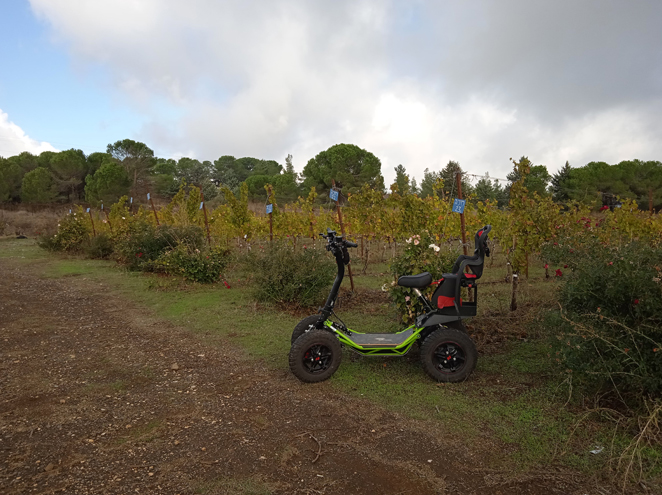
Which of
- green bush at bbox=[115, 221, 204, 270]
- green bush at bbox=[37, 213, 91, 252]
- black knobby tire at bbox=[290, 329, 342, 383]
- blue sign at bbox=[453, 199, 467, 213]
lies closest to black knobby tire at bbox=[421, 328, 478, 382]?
black knobby tire at bbox=[290, 329, 342, 383]

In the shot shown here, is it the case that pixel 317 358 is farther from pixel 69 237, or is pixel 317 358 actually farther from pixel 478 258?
pixel 69 237

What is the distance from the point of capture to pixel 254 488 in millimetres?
2691

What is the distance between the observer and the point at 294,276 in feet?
24.4

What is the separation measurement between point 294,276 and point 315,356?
324 centimetres

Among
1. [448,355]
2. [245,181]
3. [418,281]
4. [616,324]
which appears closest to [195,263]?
[418,281]

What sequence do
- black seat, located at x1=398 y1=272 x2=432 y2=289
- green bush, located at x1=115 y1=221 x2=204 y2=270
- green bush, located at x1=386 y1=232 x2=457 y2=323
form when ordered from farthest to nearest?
green bush, located at x1=115 y1=221 x2=204 y2=270 < green bush, located at x1=386 y1=232 x2=457 y2=323 < black seat, located at x1=398 y1=272 x2=432 y2=289

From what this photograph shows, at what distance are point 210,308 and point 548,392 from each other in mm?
5642

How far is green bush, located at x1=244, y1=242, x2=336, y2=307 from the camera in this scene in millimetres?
7418

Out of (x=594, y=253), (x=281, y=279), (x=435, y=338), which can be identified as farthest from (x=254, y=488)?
(x=281, y=279)

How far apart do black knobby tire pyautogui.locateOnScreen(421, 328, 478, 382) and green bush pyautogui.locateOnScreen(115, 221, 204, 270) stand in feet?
26.0

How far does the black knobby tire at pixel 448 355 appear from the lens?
13.6 ft

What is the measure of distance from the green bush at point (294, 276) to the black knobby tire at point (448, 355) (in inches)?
136

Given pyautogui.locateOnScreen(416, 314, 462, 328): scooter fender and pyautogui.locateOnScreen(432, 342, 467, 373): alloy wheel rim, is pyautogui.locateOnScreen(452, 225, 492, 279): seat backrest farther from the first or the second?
pyautogui.locateOnScreen(432, 342, 467, 373): alloy wheel rim

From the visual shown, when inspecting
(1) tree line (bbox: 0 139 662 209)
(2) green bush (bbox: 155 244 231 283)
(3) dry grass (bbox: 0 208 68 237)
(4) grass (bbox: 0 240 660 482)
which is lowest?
(4) grass (bbox: 0 240 660 482)
